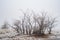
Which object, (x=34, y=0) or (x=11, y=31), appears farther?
(x=34, y=0)

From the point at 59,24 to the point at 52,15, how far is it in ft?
0.61

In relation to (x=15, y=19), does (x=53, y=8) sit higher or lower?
higher

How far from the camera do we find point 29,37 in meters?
1.60

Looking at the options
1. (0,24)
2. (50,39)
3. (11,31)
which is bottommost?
(50,39)

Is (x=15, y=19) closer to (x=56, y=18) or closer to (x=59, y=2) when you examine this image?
(x=56, y=18)

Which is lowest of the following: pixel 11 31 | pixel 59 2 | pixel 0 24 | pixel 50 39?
pixel 50 39

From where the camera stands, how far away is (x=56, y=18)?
1681 mm

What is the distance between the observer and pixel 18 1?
66.1 inches

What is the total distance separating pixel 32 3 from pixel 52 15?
38cm

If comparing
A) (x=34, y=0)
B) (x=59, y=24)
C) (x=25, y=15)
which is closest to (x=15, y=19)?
Result: (x=25, y=15)

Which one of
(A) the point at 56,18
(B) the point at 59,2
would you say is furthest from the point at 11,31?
(B) the point at 59,2

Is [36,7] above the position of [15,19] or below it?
above

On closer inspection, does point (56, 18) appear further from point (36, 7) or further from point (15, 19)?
point (15, 19)

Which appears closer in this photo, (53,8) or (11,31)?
(11,31)
